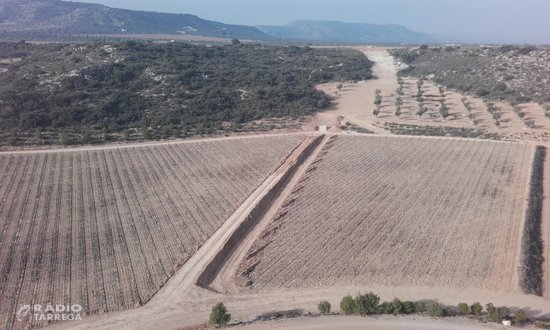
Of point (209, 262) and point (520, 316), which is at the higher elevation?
point (520, 316)

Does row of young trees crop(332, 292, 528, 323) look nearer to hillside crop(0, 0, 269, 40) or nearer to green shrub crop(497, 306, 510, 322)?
green shrub crop(497, 306, 510, 322)

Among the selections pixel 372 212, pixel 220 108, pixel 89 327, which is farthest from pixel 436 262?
pixel 220 108

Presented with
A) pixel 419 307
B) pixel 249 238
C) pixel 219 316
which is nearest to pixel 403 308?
pixel 419 307

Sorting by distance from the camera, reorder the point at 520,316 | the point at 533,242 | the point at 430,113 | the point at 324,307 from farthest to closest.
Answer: the point at 430,113 → the point at 533,242 → the point at 324,307 → the point at 520,316

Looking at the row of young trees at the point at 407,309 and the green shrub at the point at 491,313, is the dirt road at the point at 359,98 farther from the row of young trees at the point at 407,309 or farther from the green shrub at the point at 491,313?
the green shrub at the point at 491,313

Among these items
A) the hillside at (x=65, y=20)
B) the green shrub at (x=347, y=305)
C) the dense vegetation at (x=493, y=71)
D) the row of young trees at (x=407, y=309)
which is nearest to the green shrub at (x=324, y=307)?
the row of young trees at (x=407, y=309)

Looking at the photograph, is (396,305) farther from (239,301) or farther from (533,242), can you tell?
(533,242)
